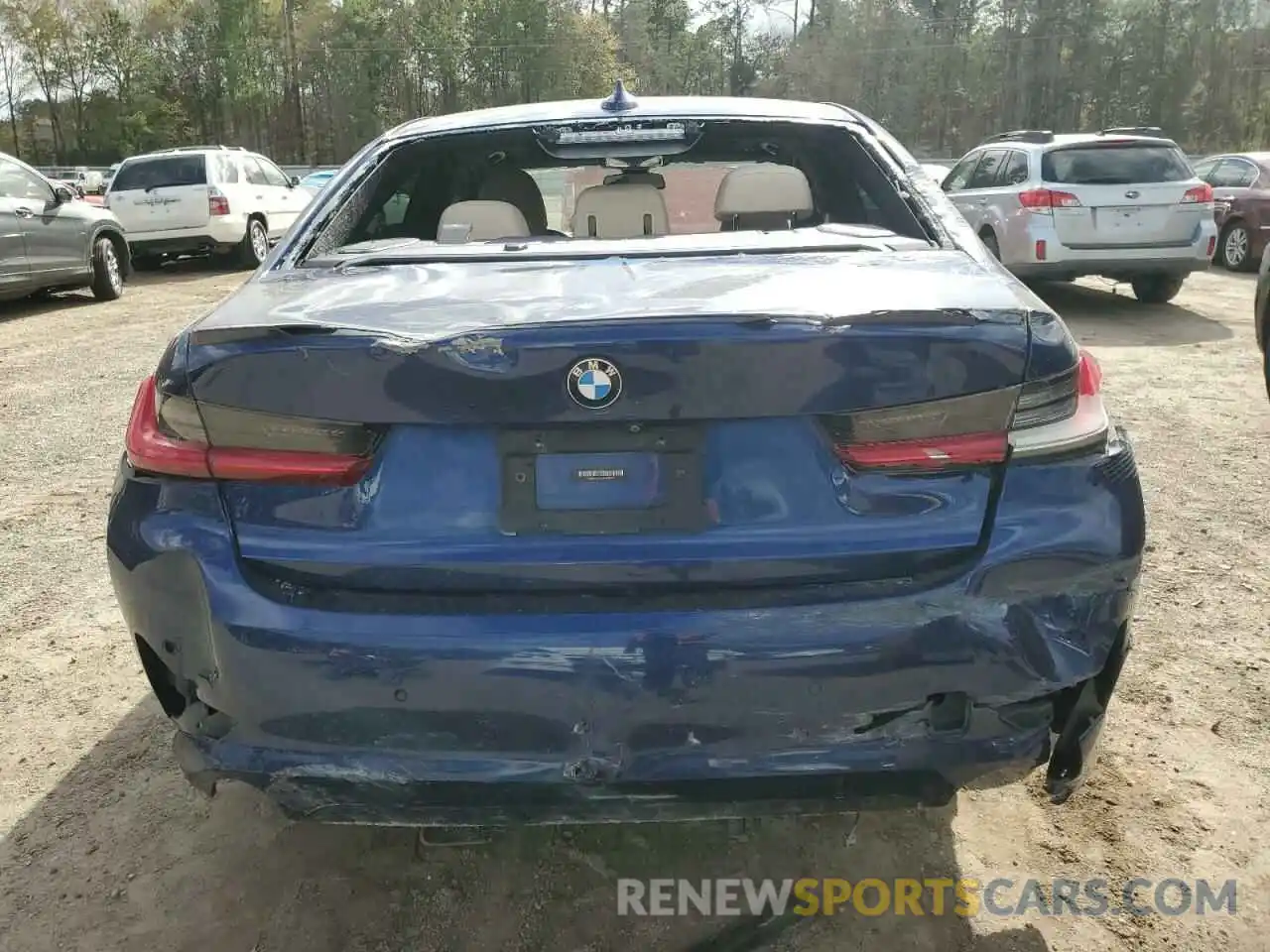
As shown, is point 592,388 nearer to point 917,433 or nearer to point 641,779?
point 917,433

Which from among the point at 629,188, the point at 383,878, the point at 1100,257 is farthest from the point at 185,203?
the point at 383,878

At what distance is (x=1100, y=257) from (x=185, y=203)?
11341mm

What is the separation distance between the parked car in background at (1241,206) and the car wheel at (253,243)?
12396mm

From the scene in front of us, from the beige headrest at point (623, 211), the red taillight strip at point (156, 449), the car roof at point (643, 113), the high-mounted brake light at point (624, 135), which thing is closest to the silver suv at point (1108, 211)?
the car roof at point (643, 113)

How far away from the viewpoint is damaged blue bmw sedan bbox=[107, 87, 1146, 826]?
173 centimetres

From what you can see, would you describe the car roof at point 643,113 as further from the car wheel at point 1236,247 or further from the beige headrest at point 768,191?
the car wheel at point 1236,247

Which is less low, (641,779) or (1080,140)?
(1080,140)

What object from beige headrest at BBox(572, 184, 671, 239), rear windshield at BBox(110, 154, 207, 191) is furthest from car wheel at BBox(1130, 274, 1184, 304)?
rear windshield at BBox(110, 154, 207, 191)

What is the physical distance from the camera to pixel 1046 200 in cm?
973

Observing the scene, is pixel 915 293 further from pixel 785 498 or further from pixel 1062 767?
pixel 1062 767

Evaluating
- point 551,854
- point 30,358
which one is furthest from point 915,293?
point 30,358

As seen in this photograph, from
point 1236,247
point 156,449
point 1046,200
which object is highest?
point 1046,200

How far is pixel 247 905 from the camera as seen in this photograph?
229 centimetres

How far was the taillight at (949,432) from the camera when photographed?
1757mm
